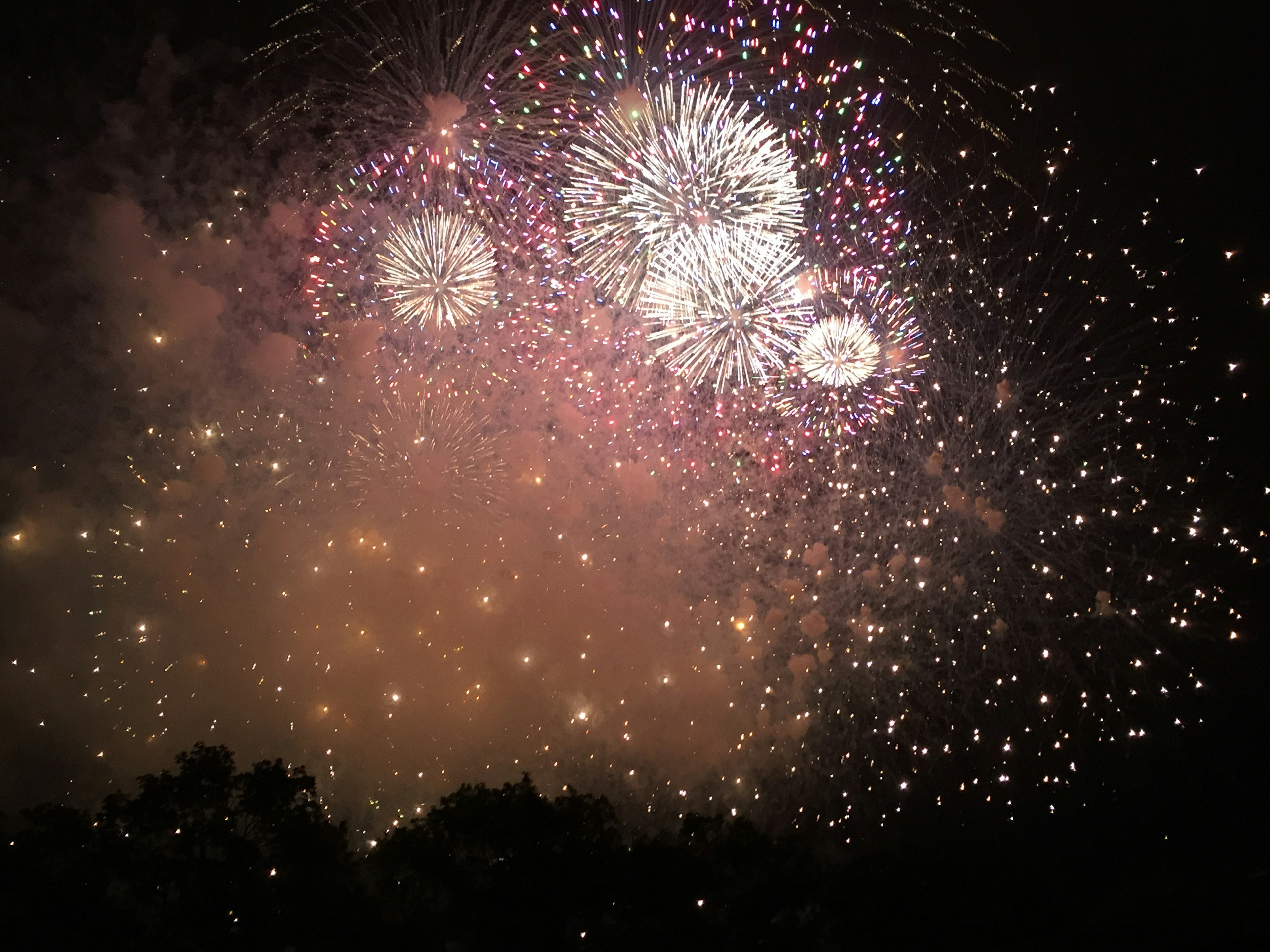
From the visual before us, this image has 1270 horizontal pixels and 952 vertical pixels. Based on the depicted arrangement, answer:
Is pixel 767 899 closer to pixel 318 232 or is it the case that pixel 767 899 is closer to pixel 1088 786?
pixel 1088 786

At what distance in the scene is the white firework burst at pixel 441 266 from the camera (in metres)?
5.23

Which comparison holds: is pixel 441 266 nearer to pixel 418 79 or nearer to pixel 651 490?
pixel 418 79

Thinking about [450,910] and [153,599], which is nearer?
[450,910]

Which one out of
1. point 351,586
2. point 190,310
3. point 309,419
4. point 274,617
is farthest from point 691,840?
point 190,310

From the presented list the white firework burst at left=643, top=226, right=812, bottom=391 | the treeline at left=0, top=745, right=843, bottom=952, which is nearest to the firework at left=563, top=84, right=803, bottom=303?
the white firework burst at left=643, top=226, right=812, bottom=391

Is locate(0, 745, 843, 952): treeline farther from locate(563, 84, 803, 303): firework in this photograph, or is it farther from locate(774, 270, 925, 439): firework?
locate(563, 84, 803, 303): firework

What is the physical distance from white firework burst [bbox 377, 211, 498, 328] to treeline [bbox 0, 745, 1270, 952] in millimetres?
3803

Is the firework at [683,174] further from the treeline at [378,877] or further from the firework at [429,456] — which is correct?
the treeline at [378,877]

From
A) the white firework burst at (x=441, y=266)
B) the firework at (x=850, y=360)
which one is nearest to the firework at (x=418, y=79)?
the white firework burst at (x=441, y=266)

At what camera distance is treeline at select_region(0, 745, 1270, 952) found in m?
4.45

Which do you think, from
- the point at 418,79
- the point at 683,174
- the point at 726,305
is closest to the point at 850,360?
the point at 726,305

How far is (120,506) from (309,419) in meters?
1.62

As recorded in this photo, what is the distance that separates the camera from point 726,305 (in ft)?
16.9

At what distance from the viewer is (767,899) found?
5.56 m
